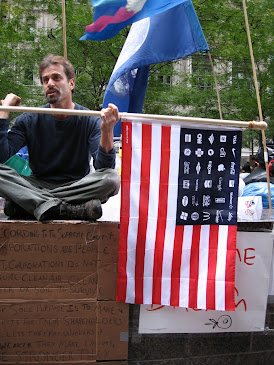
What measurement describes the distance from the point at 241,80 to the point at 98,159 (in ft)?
45.4

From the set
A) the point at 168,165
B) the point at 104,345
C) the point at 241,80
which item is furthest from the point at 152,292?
the point at 241,80

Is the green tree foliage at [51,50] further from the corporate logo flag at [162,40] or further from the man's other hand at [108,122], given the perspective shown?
the man's other hand at [108,122]

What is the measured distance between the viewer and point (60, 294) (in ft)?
8.64

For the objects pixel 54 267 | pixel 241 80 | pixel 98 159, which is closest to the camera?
pixel 54 267

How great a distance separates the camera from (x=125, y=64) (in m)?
4.21

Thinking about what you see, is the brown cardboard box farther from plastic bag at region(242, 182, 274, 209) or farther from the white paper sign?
plastic bag at region(242, 182, 274, 209)

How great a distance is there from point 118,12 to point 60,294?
9.14 feet

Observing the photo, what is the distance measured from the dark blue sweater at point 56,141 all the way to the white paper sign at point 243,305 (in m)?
1.31

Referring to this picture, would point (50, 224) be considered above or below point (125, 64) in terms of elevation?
below

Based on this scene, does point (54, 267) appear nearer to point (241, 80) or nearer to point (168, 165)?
point (168, 165)

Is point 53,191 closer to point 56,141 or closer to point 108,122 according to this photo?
point 56,141

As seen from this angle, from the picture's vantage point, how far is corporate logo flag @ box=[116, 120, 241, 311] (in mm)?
2658

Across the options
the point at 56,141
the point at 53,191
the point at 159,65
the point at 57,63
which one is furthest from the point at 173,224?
the point at 159,65

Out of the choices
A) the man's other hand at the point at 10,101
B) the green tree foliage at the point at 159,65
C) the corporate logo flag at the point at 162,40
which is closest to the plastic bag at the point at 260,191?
the corporate logo flag at the point at 162,40
